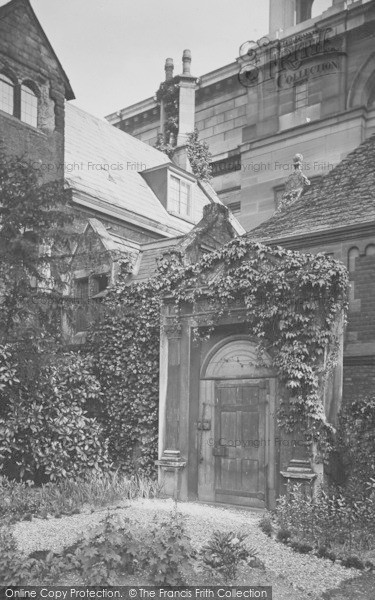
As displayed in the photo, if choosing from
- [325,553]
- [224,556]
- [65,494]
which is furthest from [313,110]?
[224,556]

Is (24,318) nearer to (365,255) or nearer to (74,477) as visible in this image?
(74,477)

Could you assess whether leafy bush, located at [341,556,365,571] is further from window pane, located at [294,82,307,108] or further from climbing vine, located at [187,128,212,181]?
climbing vine, located at [187,128,212,181]

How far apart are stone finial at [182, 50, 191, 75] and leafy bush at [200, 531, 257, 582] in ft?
88.6

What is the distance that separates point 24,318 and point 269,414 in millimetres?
4473

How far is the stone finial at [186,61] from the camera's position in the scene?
97.8 feet

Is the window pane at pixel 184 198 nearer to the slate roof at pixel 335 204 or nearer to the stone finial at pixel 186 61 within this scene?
the stone finial at pixel 186 61

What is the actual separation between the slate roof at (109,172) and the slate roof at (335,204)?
8157 millimetres

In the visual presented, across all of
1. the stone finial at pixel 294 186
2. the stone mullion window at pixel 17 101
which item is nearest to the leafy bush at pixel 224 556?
the stone finial at pixel 294 186

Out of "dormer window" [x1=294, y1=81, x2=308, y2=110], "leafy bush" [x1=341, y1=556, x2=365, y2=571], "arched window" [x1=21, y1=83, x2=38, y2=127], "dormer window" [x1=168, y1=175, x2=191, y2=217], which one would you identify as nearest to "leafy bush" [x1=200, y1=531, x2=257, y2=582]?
"leafy bush" [x1=341, y1=556, x2=365, y2=571]

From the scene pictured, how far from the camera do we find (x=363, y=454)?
8.95 m

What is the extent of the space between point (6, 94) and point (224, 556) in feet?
48.2

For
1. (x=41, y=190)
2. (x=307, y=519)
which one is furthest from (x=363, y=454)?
(x=41, y=190)

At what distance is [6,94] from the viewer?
1722 cm

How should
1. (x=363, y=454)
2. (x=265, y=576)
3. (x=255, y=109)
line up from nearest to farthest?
1. (x=265, y=576)
2. (x=363, y=454)
3. (x=255, y=109)
